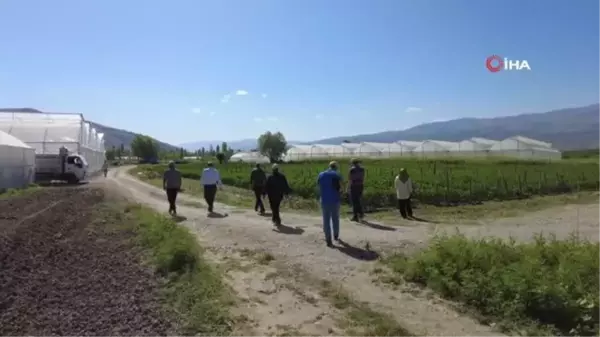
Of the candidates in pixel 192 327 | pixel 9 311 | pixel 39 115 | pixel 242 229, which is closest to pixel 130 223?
pixel 242 229

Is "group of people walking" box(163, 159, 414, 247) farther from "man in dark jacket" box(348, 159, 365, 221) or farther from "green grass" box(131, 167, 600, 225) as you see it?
"green grass" box(131, 167, 600, 225)

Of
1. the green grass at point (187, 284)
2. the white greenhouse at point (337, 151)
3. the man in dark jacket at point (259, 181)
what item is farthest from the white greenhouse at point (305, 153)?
the green grass at point (187, 284)

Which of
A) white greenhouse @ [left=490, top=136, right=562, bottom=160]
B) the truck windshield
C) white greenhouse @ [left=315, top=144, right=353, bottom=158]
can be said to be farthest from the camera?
white greenhouse @ [left=315, top=144, right=353, bottom=158]

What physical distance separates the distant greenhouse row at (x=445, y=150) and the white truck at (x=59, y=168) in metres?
55.4

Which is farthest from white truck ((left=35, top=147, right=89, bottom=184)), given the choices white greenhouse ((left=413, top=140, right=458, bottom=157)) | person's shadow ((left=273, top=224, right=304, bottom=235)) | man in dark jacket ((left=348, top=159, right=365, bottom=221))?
white greenhouse ((left=413, top=140, right=458, bottom=157))

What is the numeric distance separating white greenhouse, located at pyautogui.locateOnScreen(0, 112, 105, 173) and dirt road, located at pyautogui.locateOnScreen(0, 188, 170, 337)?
31788 millimetres

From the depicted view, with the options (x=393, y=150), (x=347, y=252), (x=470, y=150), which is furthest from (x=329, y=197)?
(x=393, y=150)

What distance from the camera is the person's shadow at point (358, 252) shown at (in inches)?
359

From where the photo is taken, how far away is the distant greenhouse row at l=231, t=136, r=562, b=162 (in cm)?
7364

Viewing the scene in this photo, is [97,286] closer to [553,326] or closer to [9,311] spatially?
[9,311]

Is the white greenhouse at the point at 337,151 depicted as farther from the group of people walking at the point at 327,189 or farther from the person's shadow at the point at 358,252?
the person's shadow at the point at 358,252

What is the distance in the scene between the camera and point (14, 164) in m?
28.7

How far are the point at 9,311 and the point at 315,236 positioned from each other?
6650 millimetres

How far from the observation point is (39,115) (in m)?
52.3
